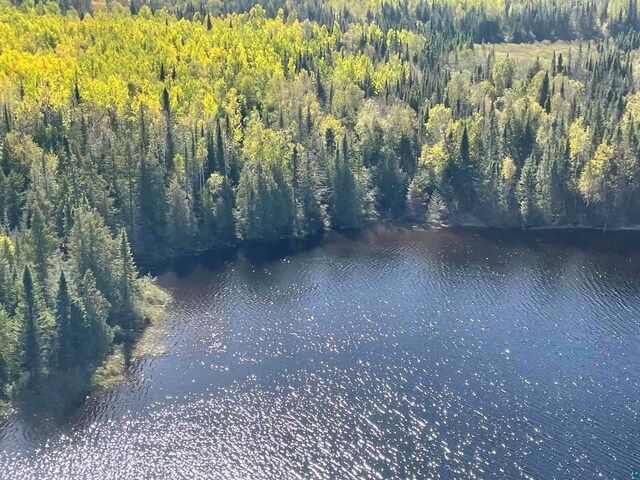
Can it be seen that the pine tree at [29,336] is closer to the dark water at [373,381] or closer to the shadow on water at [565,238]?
the dark water at [373,381]

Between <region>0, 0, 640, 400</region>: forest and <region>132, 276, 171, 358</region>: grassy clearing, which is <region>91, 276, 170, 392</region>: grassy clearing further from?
<region>0, 0, 640, 400</region>: forest

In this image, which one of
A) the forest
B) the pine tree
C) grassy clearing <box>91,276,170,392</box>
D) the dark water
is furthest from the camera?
the forest

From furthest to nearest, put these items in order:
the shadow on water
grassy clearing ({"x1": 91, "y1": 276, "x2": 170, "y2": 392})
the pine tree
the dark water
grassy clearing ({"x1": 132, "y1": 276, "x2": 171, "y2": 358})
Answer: the shadow on water
grassy clearing ({"x1": 132, "y1": 276, "x2": 171, "y2": 358})
grassy clearing ({"x1": 91, "y1": 276, "x2": 170, "y2": 392})
the pine tree
the dark water

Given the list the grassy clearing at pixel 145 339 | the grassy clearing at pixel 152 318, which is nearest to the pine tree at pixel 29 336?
the grassy clearing at pixel 145 339

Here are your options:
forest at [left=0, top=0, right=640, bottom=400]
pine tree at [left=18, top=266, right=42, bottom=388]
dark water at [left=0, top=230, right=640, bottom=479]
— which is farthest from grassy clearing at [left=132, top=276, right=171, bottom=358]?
pine tree at [left=18, top=266, right=42, bottom=388]

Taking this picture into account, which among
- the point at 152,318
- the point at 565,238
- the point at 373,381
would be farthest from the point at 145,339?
the point at 565,238

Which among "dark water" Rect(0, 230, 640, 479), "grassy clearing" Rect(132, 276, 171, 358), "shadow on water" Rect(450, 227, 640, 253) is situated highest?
"grassy clearing" Rect(132, 276, 171, 358)

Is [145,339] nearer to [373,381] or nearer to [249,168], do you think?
[373,381]

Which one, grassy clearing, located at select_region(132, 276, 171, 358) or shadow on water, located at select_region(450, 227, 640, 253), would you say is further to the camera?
shadow on water, located at select_region(450, 227, 640, 253)
